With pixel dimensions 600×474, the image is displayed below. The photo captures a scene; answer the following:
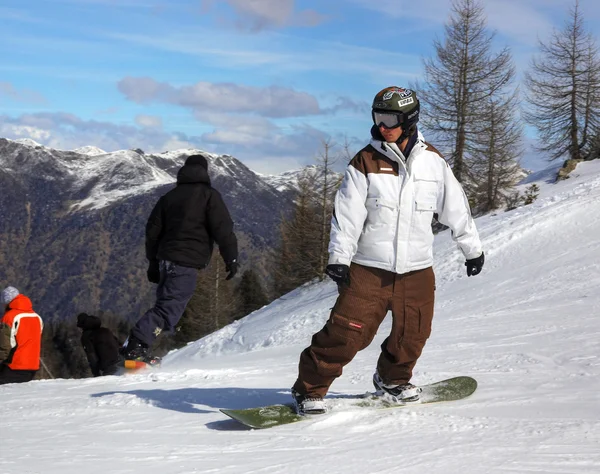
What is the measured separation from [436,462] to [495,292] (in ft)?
31.7

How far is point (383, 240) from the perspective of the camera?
13.2 ft

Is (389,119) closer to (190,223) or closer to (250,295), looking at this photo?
(190,223)

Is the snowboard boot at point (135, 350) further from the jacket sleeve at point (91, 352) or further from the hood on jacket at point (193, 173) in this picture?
the jacket sleeve at point (91, 352)

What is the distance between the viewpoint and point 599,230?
1430cm

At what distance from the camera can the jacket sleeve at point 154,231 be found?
20.1 ft

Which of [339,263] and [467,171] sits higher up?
[467,171]

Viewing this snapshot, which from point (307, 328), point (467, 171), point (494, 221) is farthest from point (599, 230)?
point (467, 171)

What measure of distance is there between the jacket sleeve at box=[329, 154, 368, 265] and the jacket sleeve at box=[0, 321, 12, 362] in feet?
18.1

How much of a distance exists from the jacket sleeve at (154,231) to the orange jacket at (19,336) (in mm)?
2530

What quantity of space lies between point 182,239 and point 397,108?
277cm

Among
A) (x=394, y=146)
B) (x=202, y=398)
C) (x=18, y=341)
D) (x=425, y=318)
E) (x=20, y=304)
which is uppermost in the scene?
(x=394, y=146)

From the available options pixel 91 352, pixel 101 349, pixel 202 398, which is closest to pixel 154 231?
pixel 202 398

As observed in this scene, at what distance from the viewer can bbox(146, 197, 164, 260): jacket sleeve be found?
6.12 m

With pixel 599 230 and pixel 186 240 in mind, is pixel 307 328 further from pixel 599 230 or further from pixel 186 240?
pixel 186 240
